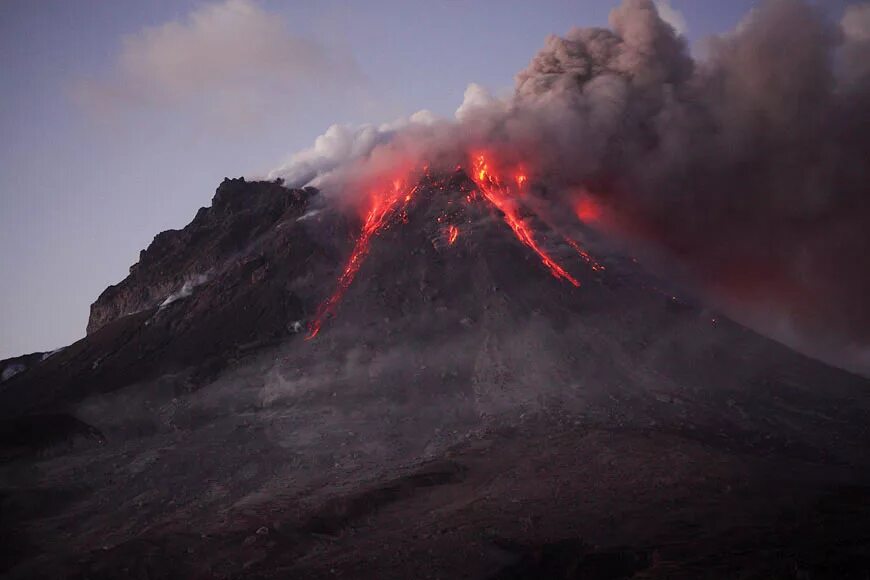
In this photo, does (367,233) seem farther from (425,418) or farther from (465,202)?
(425,418)

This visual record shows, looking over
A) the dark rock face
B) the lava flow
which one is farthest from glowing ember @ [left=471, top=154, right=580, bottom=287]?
the dark rock face

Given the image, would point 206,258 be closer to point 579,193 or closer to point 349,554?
point 579,193

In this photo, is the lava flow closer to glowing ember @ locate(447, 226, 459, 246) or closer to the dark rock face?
glowing ember @ locate(447, 226, 459, 246)

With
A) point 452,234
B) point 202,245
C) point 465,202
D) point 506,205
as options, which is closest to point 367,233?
point 452,234

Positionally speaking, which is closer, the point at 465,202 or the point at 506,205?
the point at 465,202

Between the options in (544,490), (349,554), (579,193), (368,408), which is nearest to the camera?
(349,554)

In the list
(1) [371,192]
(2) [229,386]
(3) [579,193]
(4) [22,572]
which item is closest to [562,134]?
(3) [579,193]
